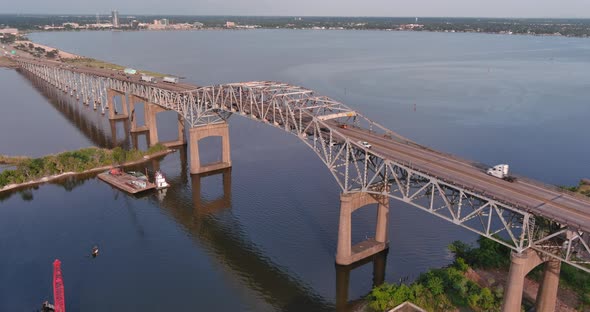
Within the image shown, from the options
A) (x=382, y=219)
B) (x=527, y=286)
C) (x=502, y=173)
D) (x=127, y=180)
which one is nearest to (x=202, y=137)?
(x=127, y=180)

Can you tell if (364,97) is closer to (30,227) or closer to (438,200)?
(438,200)

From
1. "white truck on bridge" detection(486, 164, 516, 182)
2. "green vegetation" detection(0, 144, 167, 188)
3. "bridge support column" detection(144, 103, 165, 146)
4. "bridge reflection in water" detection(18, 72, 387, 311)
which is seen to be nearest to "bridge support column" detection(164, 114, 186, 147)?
"bridge reflection in water" detection(18, 72, 387, 311)

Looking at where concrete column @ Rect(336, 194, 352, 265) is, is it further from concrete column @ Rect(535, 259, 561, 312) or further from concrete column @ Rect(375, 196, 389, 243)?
concrete column @ Rect(535, 259, 561, 312)

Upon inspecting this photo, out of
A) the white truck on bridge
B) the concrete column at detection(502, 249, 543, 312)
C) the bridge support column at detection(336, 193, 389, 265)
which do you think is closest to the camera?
the concrete column at detection(502, 249, 543, 312)

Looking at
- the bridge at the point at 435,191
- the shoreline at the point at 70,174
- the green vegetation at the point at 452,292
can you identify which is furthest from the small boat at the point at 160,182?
the green vegetation at the point at 452,292

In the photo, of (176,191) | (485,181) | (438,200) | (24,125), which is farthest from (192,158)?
(24,125)

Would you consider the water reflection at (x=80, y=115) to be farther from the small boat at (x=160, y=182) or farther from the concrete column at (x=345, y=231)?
the concrete column at (x=345, y=231)

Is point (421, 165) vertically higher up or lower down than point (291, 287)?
higher up
